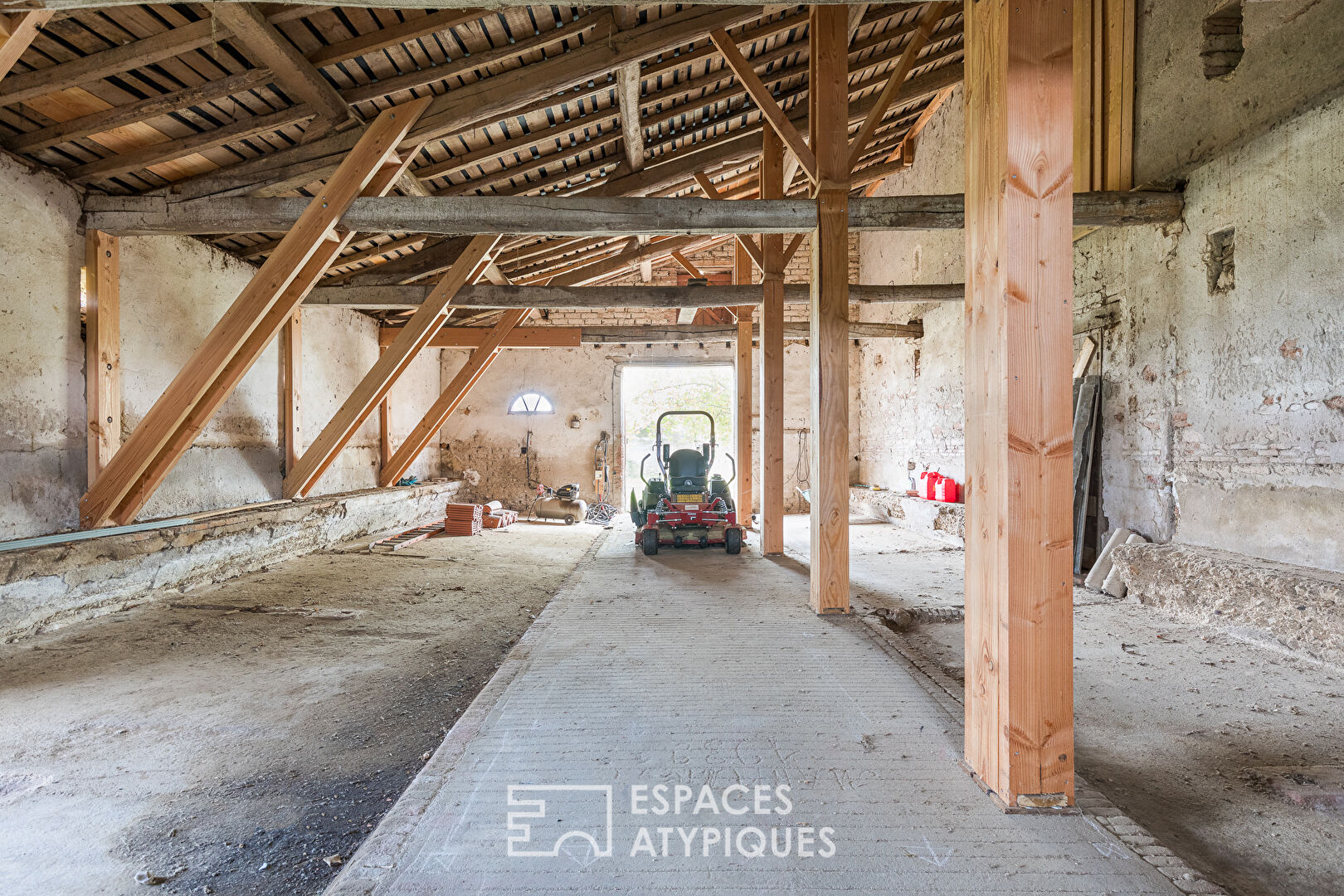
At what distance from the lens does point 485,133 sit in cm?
548

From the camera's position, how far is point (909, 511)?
29.9 feet

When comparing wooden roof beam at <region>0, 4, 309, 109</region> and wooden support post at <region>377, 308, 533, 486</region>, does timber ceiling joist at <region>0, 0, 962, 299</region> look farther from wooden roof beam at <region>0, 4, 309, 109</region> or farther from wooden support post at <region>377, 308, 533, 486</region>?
wooden support post at <region>377, 308, 533, 486</region>

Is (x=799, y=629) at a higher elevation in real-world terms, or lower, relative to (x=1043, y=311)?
lower

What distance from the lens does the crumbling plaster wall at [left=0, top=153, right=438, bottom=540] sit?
4.26 metres

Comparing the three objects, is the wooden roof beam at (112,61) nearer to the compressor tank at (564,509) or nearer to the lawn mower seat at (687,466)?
the lawn mower seat at (687,466)

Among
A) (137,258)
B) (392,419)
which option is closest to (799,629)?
(137,258)

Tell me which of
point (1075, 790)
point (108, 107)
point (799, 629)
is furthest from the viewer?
point (108, 107)

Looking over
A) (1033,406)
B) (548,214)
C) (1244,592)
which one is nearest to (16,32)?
(548,214)

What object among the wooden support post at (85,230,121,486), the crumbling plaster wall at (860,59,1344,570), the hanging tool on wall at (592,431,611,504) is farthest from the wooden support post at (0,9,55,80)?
the hanging tool on wall at (592,431,611,504)

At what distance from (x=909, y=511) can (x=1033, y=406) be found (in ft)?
25.2

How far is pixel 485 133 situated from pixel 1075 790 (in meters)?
5.92

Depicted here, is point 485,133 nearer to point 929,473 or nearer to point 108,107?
point 108,107

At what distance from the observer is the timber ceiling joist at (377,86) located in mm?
3615

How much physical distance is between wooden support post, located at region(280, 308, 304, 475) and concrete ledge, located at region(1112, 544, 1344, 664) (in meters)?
8.34
